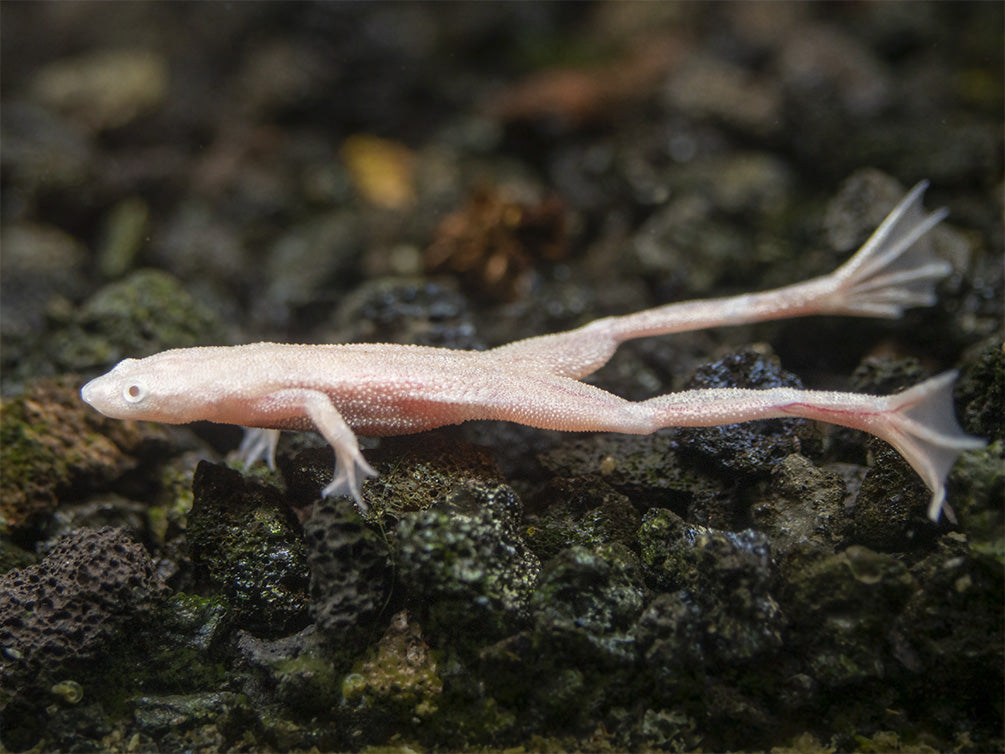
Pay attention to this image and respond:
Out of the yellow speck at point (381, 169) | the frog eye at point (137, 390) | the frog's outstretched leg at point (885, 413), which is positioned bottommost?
the frog's outstretched leg at point (885, 413)

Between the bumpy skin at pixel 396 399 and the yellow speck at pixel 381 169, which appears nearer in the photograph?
the bumpy skin at pixel 396 399

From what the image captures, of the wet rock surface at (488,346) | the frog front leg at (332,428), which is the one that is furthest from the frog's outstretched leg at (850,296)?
the frog front leg at (332,428)

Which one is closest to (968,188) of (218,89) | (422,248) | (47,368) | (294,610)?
(422,248)

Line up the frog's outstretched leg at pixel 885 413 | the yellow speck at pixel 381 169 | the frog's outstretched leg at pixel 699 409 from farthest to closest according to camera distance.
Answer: the yellow speck at pixel 381 169, the frog's outstretched leg at pixel 699 409, the frog's outstretched leg at pixel 885 413

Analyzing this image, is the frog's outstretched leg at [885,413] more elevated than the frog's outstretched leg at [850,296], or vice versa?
the frog's outstretched leg at [850,296]

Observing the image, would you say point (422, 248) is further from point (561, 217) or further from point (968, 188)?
point (968, 188)

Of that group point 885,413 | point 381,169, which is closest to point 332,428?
point 885,413

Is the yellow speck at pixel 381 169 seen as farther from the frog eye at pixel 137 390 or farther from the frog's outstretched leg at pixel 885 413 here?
the frog's outstretched leg at pixel 885 413

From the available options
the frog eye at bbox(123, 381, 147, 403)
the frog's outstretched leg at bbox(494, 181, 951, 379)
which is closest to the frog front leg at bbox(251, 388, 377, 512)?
the frog eye at bbox(123, 381, 147, 403)
